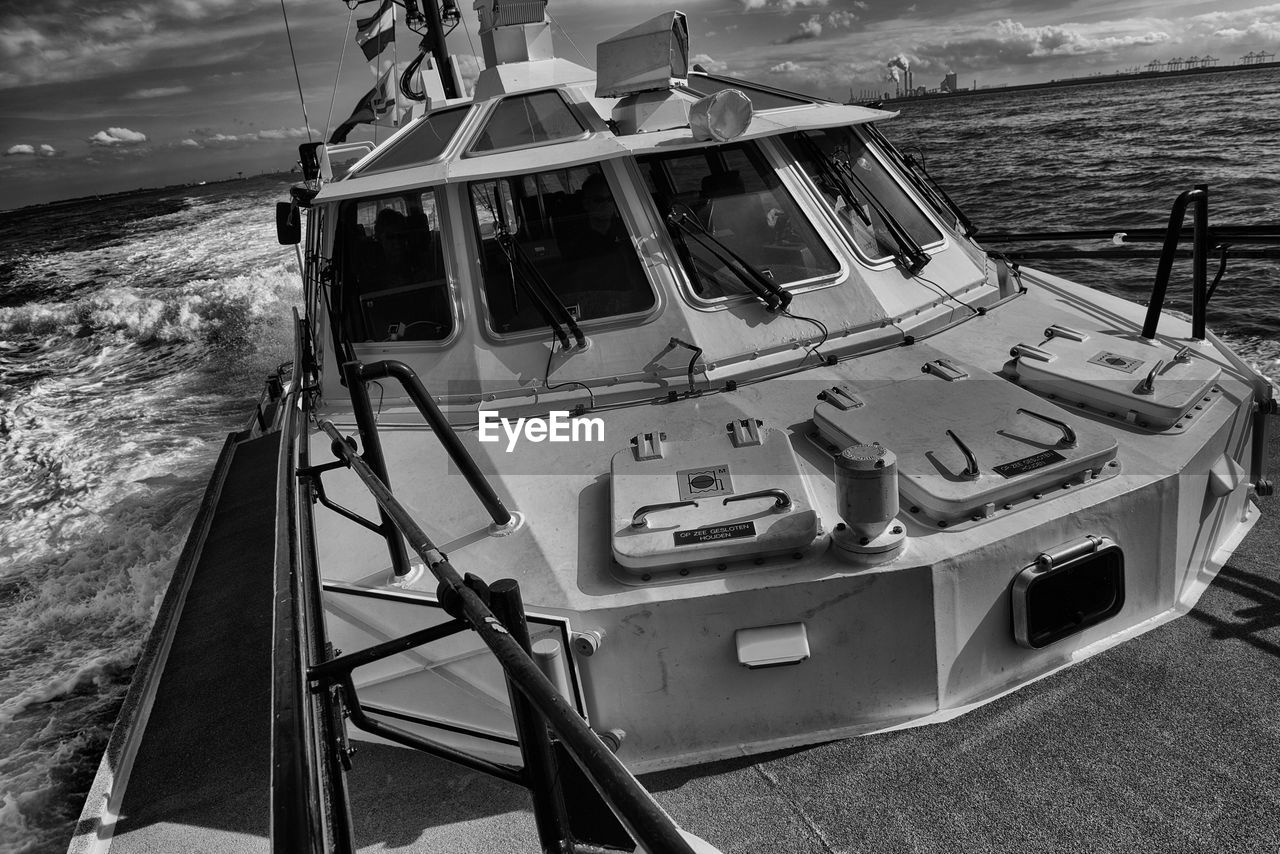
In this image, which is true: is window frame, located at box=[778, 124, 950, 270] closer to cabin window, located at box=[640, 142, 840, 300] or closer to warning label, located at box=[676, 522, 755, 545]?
cabin window, located at box=[640, 142, 840, 300]

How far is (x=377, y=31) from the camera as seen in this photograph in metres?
6.73

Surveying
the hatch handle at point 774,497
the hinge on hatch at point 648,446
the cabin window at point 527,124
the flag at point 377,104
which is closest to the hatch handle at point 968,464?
the hatch handle at point 774,497

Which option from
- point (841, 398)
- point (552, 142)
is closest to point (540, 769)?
point (841, 398)

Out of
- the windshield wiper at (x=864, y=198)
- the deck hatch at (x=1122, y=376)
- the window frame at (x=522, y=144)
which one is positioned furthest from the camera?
the windshield wiper at (x=864, y=198)

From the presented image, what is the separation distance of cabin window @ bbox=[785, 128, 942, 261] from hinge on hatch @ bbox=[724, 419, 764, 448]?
4.82ft

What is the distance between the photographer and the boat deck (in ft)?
8.41

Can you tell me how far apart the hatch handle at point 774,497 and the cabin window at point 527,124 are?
88.2 inches

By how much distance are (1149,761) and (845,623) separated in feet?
3.39

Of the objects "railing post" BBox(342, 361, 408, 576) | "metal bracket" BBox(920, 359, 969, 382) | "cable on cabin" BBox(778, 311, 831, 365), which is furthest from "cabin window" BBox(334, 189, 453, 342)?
"metal bracket" BBox(920, 359, 969, 382)

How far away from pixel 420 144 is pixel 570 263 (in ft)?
3.51

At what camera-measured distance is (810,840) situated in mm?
2617

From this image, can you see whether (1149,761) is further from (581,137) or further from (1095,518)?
(581,137)

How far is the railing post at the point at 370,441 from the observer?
2.86 meters

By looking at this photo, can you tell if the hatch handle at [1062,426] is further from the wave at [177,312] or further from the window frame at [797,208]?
the wave at [177,312]
